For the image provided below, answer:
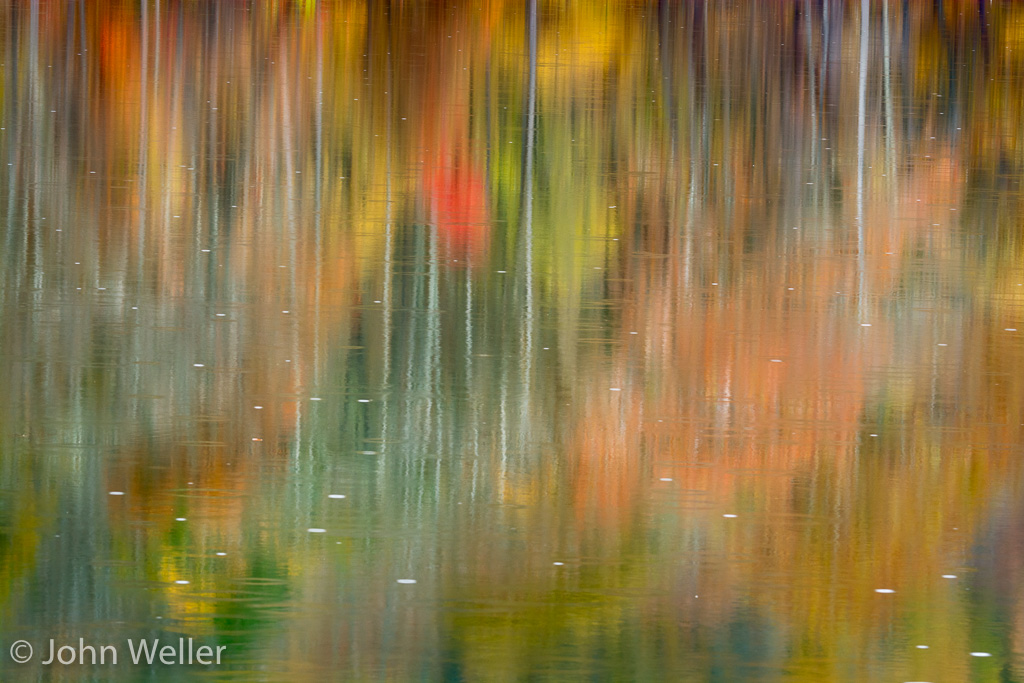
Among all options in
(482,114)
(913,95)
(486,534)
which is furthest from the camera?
(913,95)

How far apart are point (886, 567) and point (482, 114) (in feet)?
47.7

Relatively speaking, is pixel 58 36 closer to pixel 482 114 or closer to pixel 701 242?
pixel 482 114

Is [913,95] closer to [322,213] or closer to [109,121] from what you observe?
[109,121]

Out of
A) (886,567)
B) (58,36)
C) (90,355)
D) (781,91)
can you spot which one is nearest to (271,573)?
(886,567)

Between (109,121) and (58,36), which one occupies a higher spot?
(58,36)

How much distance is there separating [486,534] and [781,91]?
18174 mm

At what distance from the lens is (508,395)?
992 cm

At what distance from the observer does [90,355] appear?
1034 centimetres

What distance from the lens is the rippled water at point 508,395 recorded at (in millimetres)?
6910

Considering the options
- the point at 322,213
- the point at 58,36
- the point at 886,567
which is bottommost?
the point at 886,567

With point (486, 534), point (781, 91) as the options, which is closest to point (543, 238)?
point (486, 534)

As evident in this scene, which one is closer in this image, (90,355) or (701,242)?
(90,355)

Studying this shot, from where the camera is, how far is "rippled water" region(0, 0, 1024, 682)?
272 inches

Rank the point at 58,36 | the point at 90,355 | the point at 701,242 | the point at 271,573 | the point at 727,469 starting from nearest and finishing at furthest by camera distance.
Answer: the point at 271,573 < the point at 727,469 < the point at 90,355 < the point at 701,242 < the point at 58,36
